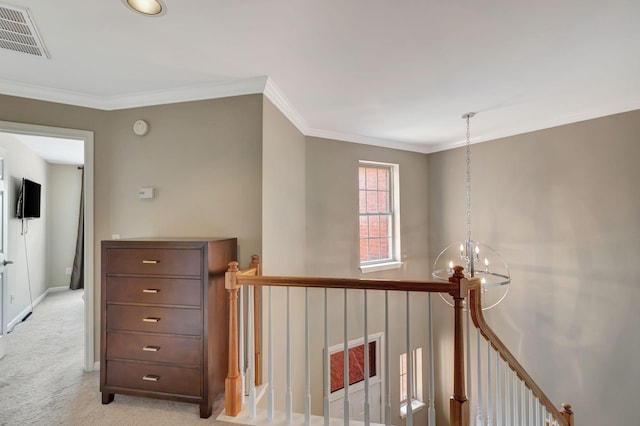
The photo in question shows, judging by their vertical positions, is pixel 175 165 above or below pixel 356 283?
above

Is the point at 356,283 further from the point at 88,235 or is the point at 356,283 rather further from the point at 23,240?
the point at 23,240

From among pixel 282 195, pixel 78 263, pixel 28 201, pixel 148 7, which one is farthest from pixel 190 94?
pixel 78 263

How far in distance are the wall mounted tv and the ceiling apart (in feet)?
8.12

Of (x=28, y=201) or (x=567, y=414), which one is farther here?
(x=28, y=201)

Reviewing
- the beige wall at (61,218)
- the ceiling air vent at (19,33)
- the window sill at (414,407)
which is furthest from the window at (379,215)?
the beige wall at (61,218)

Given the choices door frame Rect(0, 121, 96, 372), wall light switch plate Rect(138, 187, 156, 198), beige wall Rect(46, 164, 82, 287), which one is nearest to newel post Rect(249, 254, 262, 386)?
wall light switch plate Rect(138, 187, 156, 198)

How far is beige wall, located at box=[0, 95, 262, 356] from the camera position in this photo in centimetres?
257

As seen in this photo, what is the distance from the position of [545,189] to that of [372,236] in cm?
224

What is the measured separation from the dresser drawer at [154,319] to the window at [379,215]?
2833mm

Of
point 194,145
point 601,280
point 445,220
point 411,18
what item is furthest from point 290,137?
point 601,280

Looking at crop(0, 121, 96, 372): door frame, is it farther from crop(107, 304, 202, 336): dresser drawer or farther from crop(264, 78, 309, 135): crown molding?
crop(264, 78, 309, 135): crown molding

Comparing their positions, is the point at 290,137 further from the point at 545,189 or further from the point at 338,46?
the point at 545,189

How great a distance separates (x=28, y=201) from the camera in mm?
4457

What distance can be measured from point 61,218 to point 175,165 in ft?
16.3
